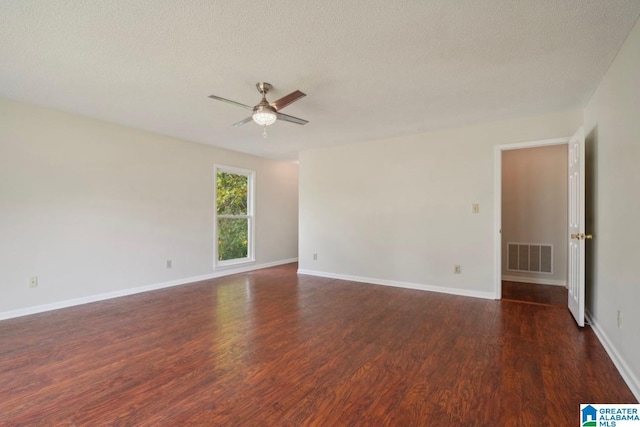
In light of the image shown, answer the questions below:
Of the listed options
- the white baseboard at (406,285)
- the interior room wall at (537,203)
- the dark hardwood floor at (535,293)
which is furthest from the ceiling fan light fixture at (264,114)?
the interior room wall at (537,203)

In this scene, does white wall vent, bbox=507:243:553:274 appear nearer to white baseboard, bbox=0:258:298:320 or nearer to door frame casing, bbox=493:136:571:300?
door frame casing, bbox=493:136:571:300

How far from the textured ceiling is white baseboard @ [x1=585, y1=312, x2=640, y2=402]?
7.32ft

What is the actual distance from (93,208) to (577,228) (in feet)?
18.5

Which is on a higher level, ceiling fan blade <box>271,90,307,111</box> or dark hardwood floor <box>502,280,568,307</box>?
ceiling fan blade <box>271,90,307,111</box>

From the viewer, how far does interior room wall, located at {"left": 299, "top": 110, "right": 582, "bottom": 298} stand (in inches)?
157

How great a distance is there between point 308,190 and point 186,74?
133 inches

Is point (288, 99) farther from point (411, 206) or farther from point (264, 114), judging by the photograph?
point (411, 206)

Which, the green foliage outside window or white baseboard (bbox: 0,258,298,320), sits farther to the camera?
the green foliage outside window

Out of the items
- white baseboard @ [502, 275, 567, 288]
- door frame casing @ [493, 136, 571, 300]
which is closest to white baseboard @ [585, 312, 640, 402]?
door frame casing @ [493, 136, 571, 300]

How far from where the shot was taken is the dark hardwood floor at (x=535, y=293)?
12.5ft

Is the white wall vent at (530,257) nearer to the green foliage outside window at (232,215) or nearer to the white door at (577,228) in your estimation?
the white door at (577,228)

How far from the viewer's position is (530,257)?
194 inches

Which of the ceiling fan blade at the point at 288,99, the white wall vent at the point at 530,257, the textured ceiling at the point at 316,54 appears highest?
the textured ceiling at the point at 316,54

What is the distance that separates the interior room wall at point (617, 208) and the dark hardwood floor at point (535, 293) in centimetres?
83
